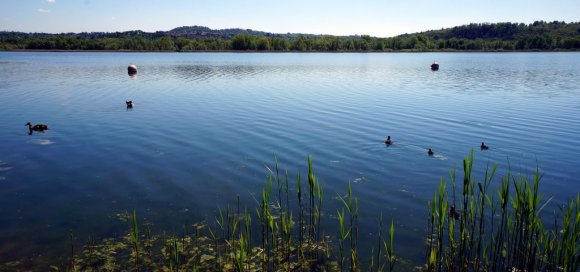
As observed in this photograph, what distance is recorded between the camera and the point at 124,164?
16203 millimetres

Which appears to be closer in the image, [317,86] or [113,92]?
[113,92]

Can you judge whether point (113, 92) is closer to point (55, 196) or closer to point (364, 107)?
point (364, 107)

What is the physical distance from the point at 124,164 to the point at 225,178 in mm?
4747

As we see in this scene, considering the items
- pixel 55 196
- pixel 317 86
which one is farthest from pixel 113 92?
pixel 55 196

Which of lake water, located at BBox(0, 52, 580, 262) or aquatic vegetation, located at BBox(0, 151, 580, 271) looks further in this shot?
lake water, located at BBox(0, 52, 580, 262)

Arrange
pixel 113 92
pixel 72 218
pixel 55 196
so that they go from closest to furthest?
1. pixel 72 218
2. pixel 55 196
3. pixel 113 92

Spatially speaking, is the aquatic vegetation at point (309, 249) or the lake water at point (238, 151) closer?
the aquatic vegetation at point (309, 249)

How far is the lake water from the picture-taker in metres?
11.7

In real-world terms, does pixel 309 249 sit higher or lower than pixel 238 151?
lower

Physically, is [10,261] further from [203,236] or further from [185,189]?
[185,189]

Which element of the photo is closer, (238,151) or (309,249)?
(309,249)

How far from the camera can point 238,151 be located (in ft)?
59.7

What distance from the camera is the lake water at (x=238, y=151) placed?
11.7 metres

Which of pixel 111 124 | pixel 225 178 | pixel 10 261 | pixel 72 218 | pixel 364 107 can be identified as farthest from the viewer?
pixel 364 107
